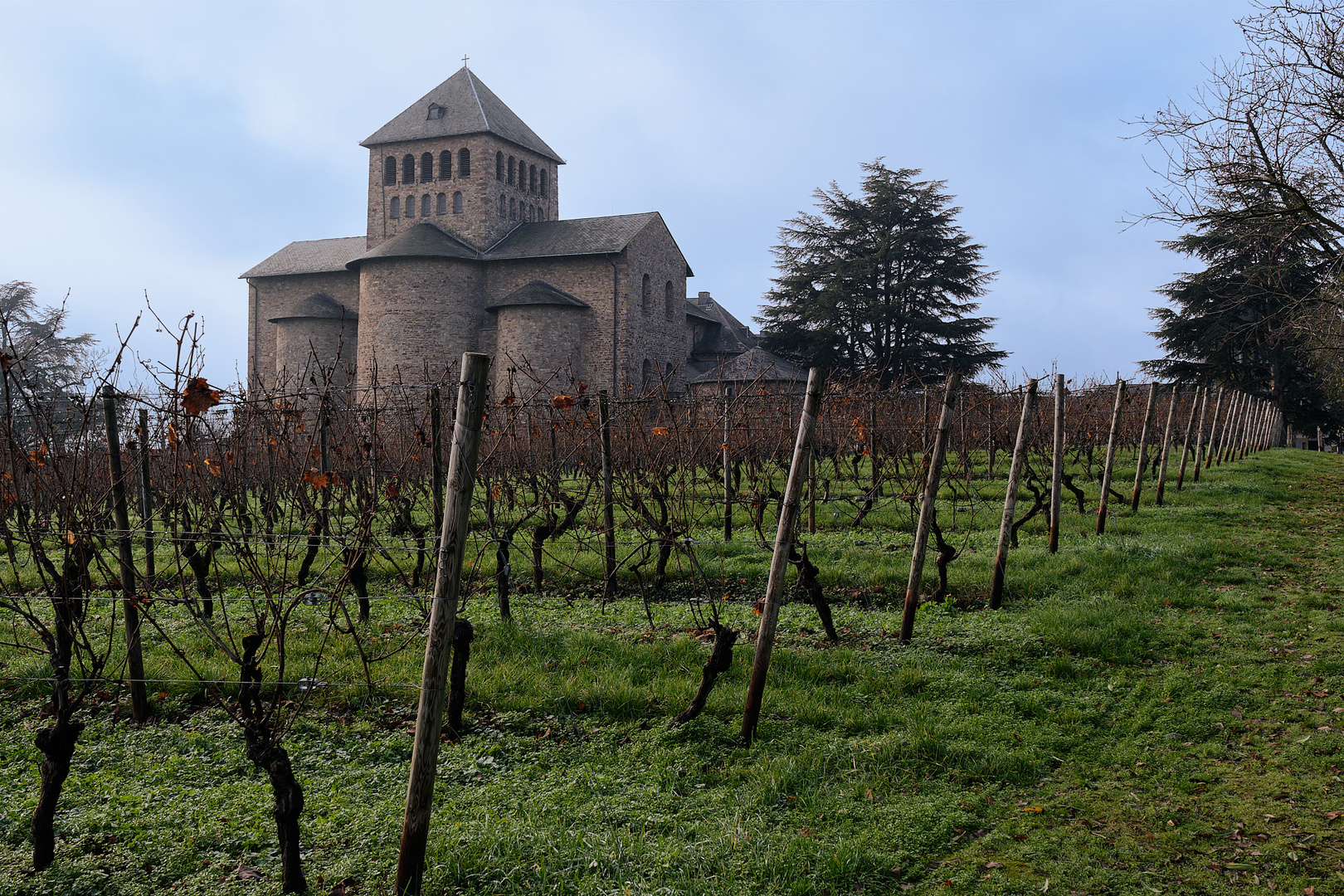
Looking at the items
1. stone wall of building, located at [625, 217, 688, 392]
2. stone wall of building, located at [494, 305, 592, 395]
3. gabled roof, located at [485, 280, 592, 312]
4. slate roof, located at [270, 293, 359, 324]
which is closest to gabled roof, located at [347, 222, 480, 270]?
slate roof, located at [270, 293, 359, 324]

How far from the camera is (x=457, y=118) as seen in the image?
3712cm

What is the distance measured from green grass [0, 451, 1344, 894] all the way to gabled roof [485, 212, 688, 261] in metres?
28.9

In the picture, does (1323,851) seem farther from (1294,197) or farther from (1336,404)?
(1336,404)

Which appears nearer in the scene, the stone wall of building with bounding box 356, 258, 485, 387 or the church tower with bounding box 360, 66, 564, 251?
the stone wall of building with bounding box 356, 258, 485, 387

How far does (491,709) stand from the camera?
4.92m

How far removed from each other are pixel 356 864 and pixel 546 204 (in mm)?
39642

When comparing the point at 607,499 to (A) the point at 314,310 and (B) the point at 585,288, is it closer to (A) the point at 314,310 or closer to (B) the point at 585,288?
(B) the point at 585,288

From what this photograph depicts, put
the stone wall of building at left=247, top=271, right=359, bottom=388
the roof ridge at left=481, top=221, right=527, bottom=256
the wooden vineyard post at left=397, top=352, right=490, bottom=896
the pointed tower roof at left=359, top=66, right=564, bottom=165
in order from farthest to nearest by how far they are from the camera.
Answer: the stone wall of building at left=247, top=271, right=359, bottom=388
the pointed tower roof at left=359, top=66, right=564, bottom=165
the roof ridge at left=481, top=221, right=527, bottom=256
the wooden vineyard post at left=397, top=352, right=490, bottom=896

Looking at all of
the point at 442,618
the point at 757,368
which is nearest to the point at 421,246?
the point at 757,368

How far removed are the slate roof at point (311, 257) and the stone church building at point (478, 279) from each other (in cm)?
11

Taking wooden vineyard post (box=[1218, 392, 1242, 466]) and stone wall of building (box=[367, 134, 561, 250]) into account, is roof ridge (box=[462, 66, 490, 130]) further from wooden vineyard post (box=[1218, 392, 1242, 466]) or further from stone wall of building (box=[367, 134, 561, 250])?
wooden vineyard post (box=[1218, 392, 1242, 466])

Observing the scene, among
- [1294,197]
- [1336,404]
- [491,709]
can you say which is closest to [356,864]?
[491,709]

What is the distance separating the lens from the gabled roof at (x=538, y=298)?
3319 cm

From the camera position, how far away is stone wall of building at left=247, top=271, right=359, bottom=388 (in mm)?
38406
